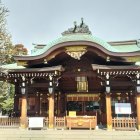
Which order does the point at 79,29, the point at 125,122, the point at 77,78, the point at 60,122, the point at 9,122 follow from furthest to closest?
the point at 79,29 < the point at 77,78 < the point at 9,122 < the point at 60,122 < the point at 125,122

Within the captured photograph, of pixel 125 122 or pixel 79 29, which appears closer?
pixel 125 122

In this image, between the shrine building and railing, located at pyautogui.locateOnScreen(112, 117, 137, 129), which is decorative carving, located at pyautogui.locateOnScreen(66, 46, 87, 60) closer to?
the shrine building

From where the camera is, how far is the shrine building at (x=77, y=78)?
19062 mm

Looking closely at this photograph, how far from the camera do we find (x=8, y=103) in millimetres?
42281

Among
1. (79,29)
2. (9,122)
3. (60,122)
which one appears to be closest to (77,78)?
(60,122)

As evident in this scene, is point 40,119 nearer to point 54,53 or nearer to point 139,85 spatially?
point 54,53

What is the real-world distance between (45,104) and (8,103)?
20.2 m

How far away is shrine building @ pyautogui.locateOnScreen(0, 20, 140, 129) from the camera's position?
1906 cm

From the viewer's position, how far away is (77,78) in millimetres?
21344

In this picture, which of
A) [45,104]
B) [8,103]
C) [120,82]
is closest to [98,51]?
[120,82]

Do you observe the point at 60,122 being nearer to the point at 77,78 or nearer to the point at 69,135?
the point at 69,135

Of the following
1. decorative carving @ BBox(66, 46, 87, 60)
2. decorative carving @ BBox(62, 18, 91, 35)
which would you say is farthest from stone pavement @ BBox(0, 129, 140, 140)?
decorative carving @ BBox(62, 18, 91, 35)

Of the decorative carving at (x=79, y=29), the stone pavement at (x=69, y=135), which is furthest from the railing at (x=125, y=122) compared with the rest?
the decorative carving at (x=79, y=29)

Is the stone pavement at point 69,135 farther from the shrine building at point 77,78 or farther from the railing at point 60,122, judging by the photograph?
the railing at point 60,122
